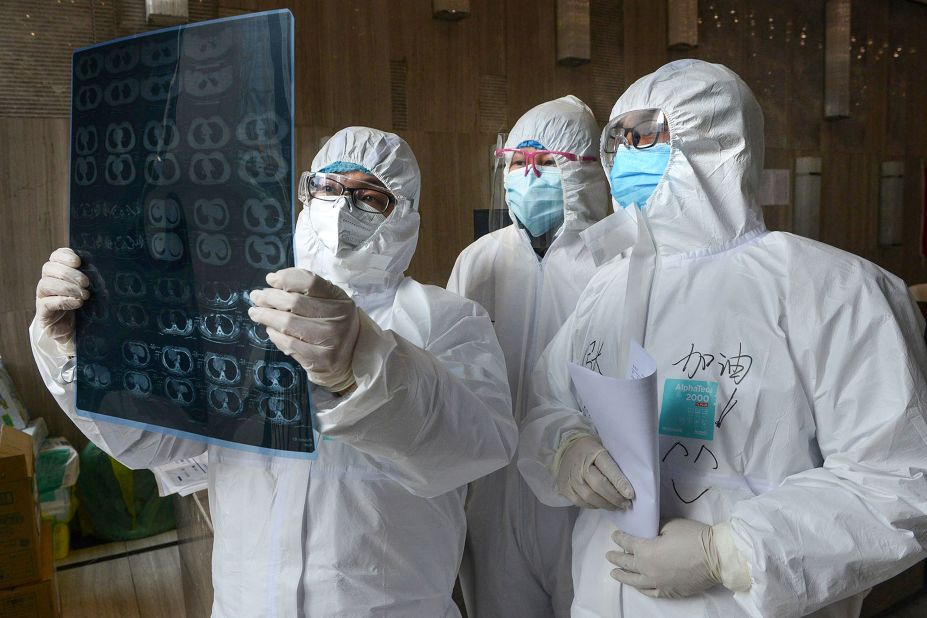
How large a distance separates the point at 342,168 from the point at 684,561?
3.21ft

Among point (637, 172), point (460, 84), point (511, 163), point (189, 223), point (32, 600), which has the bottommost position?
point (32, 600)

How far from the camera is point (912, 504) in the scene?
37.0 inches

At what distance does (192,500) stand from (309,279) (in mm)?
1449

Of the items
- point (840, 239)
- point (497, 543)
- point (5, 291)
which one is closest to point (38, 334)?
point (497, 543)

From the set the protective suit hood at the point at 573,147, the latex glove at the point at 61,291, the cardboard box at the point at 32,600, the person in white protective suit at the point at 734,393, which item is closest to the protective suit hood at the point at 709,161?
the person in white protective suit at the point at 734,393

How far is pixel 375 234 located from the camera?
4.51ft

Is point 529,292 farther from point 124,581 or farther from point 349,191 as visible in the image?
point 124,581

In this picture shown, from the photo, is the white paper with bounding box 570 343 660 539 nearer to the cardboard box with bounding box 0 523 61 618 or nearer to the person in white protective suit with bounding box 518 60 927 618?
the person in white protective suit with bounding box 518 60 927 618

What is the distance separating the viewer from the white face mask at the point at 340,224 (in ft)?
4.40

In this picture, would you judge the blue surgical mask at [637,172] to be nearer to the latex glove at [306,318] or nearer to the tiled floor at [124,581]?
the latex glove at [306,318]

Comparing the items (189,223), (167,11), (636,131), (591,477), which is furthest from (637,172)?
(167,11)

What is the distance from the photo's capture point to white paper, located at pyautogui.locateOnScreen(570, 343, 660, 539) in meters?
0.99

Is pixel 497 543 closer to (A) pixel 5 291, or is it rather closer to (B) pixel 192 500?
(B) pixel 192 500

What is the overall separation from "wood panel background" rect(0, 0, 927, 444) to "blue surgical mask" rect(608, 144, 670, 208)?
214 cm
